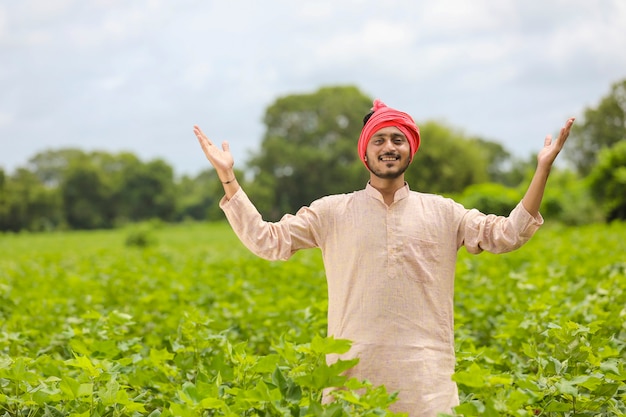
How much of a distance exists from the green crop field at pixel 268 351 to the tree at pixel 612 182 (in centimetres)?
1380

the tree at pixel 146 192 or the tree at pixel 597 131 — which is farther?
the tree at pixel 146 192

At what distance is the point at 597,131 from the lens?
136 ft

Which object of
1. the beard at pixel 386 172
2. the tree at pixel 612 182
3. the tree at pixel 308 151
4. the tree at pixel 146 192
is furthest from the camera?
the tree at pixel 146 192

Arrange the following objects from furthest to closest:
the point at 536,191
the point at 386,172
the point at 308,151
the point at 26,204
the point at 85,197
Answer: the point at 85,197, the point at 308,151, the point at 26,204, the point at 386,172, the point at 536,191

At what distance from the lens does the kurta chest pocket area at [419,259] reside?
2.71 meters

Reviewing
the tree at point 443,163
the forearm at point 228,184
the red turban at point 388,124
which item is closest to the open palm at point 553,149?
the red turban at point 388,124

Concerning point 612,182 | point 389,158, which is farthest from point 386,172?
point 612,182

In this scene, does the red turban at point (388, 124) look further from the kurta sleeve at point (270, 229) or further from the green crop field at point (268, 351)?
the green crop field at point (268, 351)

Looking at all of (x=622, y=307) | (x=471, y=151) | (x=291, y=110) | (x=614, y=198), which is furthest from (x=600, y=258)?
(x=291, y=110)

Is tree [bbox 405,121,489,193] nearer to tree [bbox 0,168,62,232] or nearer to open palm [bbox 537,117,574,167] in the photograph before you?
tree [bbox 0,168,62,232]

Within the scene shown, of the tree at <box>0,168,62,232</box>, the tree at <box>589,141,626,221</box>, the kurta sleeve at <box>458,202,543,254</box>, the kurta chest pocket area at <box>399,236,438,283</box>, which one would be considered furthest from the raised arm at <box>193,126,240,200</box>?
the tree at <box>0,168,62,232</box>

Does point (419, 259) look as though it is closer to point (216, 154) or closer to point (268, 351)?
point (216, 154)

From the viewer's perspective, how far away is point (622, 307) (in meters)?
4.28

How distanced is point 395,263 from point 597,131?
137ft
